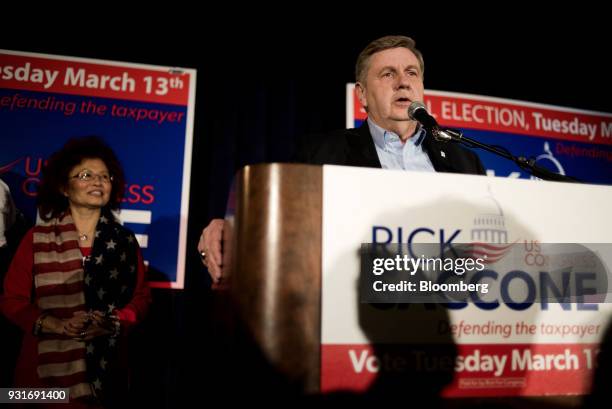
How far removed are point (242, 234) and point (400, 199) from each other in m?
0.26

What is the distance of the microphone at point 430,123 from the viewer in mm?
1163

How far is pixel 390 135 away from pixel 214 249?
2.98 feet

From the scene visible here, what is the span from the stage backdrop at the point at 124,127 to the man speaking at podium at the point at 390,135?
1016mm

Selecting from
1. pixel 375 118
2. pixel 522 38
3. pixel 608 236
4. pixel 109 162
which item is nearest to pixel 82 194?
pixel 109 162

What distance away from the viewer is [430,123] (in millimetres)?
1227

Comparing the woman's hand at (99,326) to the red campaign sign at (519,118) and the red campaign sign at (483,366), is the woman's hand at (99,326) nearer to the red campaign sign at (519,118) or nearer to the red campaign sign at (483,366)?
the red campaign sign at (483,366)

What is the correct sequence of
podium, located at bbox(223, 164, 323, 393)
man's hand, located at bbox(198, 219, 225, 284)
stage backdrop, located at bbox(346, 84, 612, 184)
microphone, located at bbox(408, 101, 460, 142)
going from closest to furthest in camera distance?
podium, located at bbox(223, 164, 323, 393) → man's hand, located at bbox(198, 219, 225, 284) → microphone, located at bbox(408, 101, 460, 142) → stage backdrop, located at bbox(346, 84, 612, 184)

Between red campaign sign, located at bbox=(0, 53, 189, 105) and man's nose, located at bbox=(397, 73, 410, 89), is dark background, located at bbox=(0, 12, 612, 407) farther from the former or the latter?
man's nose, located at bbox=(397, 73, 410, 89)

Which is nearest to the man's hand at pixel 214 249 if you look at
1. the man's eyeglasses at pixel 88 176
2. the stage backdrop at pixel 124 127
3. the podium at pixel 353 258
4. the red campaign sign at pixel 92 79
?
the podium at pixel 353 258

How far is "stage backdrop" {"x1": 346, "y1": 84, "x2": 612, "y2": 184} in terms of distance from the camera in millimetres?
2830

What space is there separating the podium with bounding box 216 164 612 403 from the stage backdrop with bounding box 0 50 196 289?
5.46ft

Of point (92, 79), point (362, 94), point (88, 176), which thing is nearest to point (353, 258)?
point (362, 94)

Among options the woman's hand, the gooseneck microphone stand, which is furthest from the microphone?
the woman's hand

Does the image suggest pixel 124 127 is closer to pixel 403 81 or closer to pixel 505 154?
pixel 403 81
